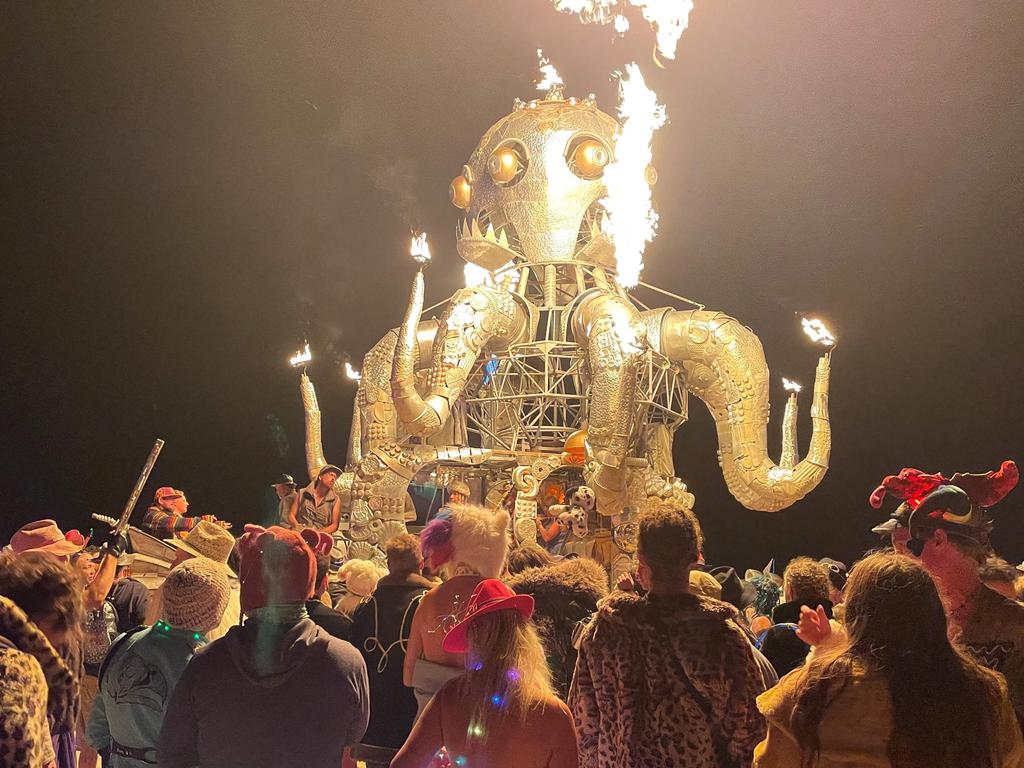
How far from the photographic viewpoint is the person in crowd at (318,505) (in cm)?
1109

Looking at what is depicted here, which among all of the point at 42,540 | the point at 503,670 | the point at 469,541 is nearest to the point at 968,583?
the point at 503,670

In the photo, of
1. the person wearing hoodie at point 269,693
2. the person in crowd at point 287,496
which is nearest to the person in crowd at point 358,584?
the person wearing hoodie at point 269,693

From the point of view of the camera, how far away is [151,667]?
344 centimetres

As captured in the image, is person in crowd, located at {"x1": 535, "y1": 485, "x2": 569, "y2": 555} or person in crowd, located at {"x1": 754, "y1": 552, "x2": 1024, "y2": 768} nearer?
person in crowd, located at {"x1": 754, "y1": 552, "x2": 1024, "y2": 768}

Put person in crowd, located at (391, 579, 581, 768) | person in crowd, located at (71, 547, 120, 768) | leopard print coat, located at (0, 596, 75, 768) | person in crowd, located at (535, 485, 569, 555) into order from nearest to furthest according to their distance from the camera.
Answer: leopard print coat, located at (0, 596, 75, 768) → person in crowd, located at (391, 579, 581, 768) → person in crowd, located at (71, 547, 120, 768) → person in crowd, located at (535, 485, 569, 555)

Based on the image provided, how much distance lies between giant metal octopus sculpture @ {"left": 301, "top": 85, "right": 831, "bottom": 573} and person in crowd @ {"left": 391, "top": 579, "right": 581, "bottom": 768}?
8.43 m

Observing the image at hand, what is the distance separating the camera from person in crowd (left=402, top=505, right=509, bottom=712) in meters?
3.69

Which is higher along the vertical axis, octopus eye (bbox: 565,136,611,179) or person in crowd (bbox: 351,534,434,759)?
octopus eye (bbox: 565,136,611,179)

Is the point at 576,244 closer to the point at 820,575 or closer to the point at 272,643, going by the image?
the point at 820,575

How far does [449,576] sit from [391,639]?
0.43 metres

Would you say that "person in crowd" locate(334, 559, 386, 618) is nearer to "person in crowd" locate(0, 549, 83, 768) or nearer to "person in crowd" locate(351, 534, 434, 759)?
"person in crowd" locate(351, 534, 434, 759)

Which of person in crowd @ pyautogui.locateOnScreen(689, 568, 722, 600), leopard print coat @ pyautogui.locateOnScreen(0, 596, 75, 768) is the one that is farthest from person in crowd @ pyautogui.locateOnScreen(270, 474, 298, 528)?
leopard print coat @ pyautogui.locateOnScreen(0, 596, 75, 768)

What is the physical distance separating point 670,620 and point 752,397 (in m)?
9.76

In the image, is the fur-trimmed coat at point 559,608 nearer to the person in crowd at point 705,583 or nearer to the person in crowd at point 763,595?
the person in crowd at point 705,583
